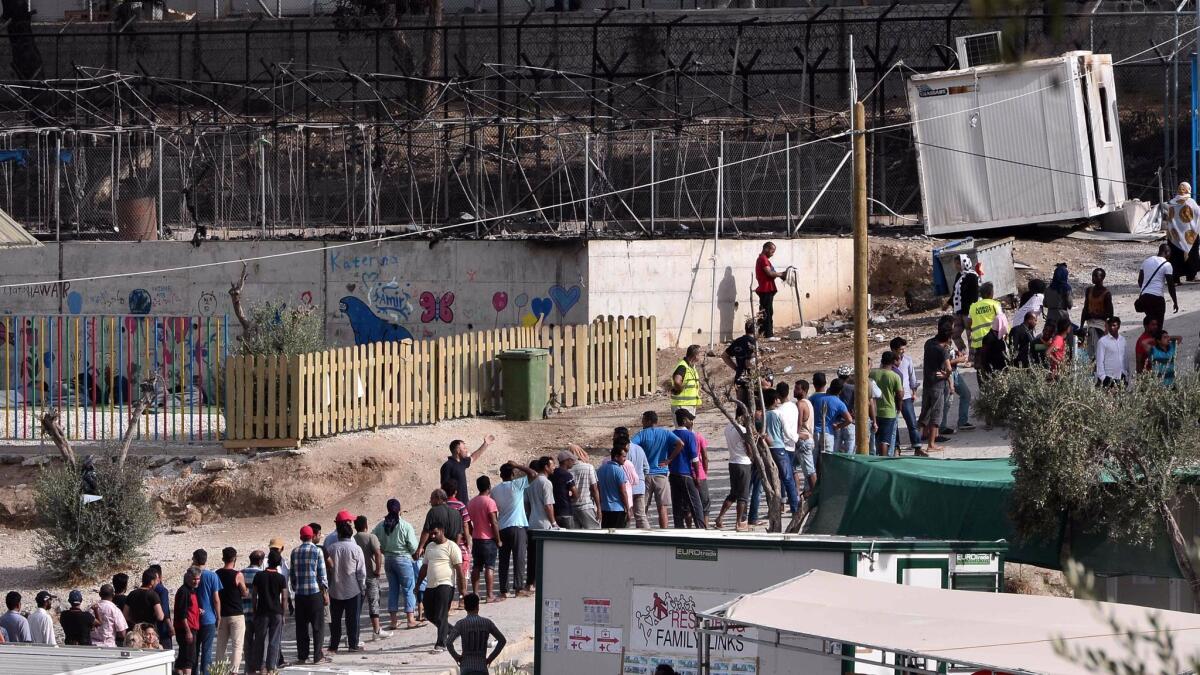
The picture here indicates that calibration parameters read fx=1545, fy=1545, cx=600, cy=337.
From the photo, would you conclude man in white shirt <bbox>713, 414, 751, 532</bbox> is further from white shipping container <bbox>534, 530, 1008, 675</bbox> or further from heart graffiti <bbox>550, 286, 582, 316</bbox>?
heart graffiti <bbox>550, 286, 582, 316</bbox>

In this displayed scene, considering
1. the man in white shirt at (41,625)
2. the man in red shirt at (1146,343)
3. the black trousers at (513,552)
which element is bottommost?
the man in white shirt at (41,625)

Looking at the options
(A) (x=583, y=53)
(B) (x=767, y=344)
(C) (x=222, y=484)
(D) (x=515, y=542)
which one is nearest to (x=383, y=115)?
(A) (x=583, y=53)

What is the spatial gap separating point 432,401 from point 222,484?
2.97 metres

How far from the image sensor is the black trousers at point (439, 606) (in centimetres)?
1299

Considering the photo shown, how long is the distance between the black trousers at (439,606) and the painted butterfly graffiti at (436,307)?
1205cm

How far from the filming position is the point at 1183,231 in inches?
876

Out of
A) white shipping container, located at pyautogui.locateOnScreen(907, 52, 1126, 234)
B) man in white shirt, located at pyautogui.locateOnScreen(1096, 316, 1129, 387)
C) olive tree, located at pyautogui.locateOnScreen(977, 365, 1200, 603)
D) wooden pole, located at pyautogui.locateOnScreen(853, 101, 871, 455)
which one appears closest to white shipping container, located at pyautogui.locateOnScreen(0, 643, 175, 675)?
olive tree, located at pyautogui.locateOnScreen(977, 365, 1200, 603)

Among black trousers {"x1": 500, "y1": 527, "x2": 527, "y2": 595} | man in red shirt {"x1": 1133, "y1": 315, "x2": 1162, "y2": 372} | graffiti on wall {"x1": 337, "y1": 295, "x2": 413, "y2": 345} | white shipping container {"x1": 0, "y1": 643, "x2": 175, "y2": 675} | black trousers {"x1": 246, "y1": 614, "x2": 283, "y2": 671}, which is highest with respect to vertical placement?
graffiti on wall {"x1": 337, "y1": 295, "x2": 413, "y2": 345}

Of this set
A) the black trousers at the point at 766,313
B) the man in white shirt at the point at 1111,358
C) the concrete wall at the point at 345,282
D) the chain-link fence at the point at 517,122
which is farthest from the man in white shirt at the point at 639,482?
the chain-link fence at the point at 517,122

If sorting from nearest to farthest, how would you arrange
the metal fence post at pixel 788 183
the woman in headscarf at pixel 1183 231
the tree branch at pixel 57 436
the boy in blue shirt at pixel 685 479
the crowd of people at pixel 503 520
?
the crowd of people at pixel 503 520 < the boy in blue shirt at pixel 685 479 < the tree branch at pixel 57 436 < the woman in headscarf at pixel 1183 231 < the metal fence post at pixel 788 183

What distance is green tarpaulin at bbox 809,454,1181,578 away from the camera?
11734 mm

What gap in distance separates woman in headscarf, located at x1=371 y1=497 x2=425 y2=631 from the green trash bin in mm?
6752

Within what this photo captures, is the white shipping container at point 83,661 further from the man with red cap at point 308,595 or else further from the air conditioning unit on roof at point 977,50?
the air conditioning unit on roof at point 977,50

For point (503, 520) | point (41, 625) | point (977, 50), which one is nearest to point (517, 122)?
point (977, 50)
